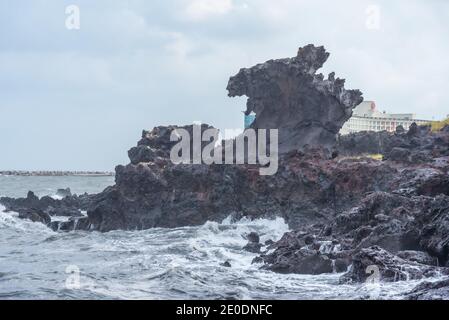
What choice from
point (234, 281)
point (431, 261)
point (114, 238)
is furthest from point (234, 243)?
point (431, 261)

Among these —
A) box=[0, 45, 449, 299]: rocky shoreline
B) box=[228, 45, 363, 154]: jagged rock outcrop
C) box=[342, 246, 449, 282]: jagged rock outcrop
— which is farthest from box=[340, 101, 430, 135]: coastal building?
box=[342, 246, 449, 282]: jagged rock outcrop

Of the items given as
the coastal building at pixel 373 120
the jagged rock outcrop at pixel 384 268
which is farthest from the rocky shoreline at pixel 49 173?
the jagged rock outcrop at pixel 384 268

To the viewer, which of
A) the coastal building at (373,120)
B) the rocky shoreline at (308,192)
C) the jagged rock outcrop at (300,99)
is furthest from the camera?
the coastal building at (373,120)

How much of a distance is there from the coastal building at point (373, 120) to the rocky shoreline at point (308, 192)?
71460mm

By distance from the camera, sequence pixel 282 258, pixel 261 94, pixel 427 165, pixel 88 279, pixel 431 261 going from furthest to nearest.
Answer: pixel 261 94, pixel 427 165, pixel 282 258, pixel 88 279, pixel 431 261

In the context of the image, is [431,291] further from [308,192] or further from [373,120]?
[373,120]

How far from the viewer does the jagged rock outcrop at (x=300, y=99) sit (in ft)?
158

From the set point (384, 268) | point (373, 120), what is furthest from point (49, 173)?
point (384, 268)

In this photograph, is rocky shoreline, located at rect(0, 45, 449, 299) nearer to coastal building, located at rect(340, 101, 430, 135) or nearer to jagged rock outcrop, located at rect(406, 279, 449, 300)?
jagged rock outcrop, located at rect(406, 279, 449, 300)

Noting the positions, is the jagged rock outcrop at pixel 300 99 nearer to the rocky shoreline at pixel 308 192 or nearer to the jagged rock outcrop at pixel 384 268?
the rocky shoreline at pixel 308 192

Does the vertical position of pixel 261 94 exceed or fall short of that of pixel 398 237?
it exceeds it

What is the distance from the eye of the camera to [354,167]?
3928cm
